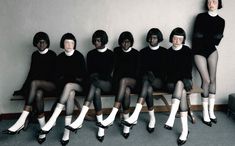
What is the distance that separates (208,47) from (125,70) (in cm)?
118

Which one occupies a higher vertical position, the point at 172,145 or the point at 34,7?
the point at 34,7

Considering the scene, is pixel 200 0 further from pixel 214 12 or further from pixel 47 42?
pixel 47 42

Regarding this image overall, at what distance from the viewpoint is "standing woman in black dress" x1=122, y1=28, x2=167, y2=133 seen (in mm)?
3557

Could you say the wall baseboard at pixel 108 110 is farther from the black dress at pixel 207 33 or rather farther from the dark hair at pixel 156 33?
the dark hair at pixel 156 33

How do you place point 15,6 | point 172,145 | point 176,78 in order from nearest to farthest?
point 172,145
point 176,78
point 15,6

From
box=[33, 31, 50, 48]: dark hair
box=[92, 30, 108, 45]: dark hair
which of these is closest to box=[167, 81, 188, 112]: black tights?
box=[92, 30, 108, 45]: dark hair

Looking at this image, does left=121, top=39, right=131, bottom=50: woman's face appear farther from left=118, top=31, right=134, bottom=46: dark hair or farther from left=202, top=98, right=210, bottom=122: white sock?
left=202, top=98, right=210, bottom=122: white sock

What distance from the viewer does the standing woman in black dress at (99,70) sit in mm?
3463

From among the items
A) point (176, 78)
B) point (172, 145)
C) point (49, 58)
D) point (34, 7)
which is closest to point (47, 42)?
point (49, 58)

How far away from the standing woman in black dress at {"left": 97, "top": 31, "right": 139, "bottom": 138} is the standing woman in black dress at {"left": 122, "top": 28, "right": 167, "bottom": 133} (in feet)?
0.47

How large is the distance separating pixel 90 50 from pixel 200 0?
66.4 inches

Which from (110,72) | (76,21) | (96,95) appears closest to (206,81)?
(110,72)

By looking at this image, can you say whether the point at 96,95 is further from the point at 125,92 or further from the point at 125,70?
the point at 125,70

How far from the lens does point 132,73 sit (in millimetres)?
3701
